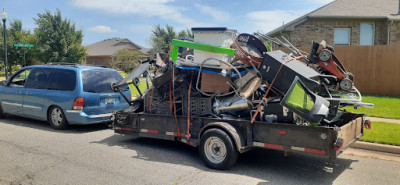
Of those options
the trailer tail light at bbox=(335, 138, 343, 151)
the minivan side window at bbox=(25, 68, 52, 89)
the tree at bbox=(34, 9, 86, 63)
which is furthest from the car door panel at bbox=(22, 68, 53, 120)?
the tree at bbox=(34, 9, 86, 63)

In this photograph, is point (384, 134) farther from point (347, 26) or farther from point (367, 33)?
point (367, 33)

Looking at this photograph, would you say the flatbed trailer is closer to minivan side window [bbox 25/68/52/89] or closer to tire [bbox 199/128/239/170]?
tire [bbox 199/128/239/170]

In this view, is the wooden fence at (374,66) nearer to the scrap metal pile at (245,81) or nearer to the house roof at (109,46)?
the scrap metal pile at (245,81)

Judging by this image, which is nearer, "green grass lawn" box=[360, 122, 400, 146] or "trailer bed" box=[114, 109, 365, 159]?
"trailer bed" box=[114, 109, 365, 159]

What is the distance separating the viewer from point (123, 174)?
16.7 ft

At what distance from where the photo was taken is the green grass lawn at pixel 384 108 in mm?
9227

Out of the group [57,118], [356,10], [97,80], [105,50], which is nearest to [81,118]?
[57,118]

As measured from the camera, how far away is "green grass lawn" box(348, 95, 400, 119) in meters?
9.23

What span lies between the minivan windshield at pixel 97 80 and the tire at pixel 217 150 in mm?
3775

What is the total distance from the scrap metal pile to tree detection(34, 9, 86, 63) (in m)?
28.2

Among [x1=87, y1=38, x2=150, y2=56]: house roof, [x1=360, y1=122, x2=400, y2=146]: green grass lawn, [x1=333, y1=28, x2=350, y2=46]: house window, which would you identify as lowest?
[x1=360, y1=122, x2=400, y2=146]: green grass lawn

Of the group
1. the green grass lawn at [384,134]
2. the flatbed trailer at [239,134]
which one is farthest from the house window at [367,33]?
the flatbed trailer at [239,134]

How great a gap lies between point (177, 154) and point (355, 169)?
10.0ft

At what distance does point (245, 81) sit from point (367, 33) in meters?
13.9
